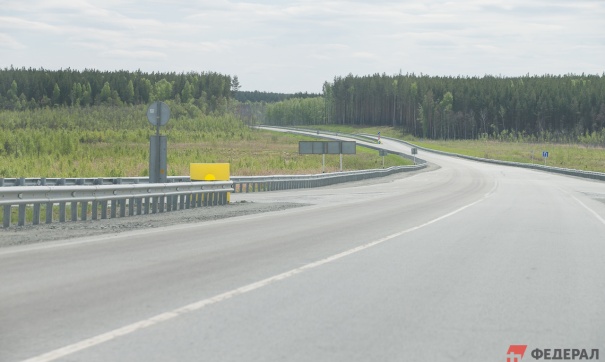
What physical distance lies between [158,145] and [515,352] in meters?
18.1

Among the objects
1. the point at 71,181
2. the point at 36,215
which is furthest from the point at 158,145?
the point at 71,181

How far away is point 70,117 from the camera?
518 feet

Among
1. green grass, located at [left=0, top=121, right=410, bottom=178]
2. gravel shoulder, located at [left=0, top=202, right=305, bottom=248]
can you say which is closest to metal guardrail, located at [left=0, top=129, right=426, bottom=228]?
gravel shoulder, located at [left=0, top=202, right=305, bottom=248]

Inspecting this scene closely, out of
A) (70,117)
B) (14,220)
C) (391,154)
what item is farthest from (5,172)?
(70,117)

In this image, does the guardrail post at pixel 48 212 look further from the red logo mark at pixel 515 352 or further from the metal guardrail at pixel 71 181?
the red logo mark at pixel 515 352

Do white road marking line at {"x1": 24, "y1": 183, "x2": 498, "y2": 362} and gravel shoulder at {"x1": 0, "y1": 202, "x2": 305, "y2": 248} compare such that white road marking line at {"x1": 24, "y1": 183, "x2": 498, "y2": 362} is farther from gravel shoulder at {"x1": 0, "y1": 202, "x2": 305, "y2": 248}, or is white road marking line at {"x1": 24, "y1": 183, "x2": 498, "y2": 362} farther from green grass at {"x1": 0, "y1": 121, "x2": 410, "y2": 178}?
green grass at {"x1": 0, "y1": 121, "x2": 410, "y2": 178}

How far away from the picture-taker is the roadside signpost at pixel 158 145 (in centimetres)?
2300

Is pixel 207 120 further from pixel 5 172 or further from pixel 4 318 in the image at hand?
pixel 4 318

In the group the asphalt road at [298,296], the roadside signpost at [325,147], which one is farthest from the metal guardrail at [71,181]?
the roadside signpost at [325,147]

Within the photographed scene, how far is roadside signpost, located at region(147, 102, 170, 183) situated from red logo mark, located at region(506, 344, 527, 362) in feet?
56.9

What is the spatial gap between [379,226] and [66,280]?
940cm

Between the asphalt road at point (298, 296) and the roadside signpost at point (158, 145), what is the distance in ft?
24.0

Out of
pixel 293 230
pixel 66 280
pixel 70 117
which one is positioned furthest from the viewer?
pixel 70 117

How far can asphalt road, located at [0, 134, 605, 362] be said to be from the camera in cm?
634
